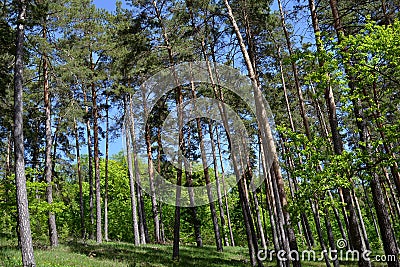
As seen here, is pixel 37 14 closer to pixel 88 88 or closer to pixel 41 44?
pixel 41 44

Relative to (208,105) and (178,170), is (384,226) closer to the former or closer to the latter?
(178,170)

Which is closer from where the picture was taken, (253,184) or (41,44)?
(41,44)

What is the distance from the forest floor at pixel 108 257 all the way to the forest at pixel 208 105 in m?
0.11

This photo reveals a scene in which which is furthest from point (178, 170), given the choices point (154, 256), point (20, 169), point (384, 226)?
point (384, 226)

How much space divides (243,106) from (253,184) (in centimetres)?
963

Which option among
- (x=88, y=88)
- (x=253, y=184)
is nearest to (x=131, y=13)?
(x=88, y=88)

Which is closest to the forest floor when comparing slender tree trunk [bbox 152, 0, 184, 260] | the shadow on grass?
the shadow on grass

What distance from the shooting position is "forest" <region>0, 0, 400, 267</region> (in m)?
8.35

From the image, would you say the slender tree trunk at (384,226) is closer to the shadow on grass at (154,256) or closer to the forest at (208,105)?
the forest at (208,105)

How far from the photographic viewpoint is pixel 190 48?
51.7 ft

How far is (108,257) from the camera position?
1521 centimetres

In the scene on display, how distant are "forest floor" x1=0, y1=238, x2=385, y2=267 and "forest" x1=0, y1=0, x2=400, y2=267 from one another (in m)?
0.11

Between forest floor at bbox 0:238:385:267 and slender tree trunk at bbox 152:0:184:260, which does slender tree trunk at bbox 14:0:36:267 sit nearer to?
forest floor at bbox 0:238:385:267

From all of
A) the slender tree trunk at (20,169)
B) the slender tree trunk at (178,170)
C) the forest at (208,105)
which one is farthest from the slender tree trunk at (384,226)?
the slender tree trunk at (20,169)
